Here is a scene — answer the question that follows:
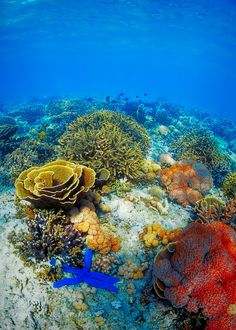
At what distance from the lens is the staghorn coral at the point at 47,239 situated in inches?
213

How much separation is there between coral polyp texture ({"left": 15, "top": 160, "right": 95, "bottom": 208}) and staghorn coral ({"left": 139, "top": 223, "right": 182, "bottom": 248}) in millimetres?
1942

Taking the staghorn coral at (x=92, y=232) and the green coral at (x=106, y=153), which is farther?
the green coral at (x=106, y=153)

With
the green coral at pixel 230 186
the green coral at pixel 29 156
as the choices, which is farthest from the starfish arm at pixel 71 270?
the green coral at pixel 230 186

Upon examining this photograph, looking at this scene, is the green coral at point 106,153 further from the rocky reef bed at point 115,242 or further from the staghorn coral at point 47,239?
the staghorn coral at point 47,239

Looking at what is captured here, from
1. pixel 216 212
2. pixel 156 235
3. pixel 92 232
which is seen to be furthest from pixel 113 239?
pixel 216 212

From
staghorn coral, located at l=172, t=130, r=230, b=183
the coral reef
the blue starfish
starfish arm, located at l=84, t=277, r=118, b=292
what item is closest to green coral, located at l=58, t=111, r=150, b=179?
A: staghorn coral, located at l=172, t=130, r=230, b=183

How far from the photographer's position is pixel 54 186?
5559mm

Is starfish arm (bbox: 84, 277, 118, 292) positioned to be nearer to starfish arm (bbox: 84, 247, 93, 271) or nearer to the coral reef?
starfish arm (bbox: 84, 247, 93, 271)

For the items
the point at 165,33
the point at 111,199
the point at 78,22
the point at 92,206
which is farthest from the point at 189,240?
the point at 165,33

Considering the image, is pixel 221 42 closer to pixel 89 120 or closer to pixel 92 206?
pixel 89 120

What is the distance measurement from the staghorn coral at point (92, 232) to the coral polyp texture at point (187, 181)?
3096mm

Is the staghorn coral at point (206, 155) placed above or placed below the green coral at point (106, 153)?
below

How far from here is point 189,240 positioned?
191 inches

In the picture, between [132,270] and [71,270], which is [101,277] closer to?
[71,270]
